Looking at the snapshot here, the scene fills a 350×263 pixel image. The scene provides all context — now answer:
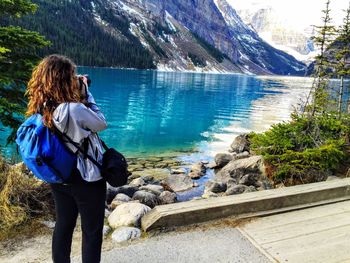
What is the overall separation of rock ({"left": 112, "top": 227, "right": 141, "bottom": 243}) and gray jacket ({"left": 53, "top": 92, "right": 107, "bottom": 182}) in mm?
1411

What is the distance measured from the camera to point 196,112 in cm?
4059

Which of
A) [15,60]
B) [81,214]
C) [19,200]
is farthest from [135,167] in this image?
[81,214]

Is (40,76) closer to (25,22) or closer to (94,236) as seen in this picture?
(94,236)

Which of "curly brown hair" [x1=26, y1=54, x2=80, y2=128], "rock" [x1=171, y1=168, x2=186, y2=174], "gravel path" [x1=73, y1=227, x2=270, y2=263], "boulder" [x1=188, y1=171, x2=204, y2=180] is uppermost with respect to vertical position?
"curly brown hair" [x1=26, y1=54, x2=80, y2=128]

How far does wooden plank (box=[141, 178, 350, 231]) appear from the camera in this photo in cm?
437

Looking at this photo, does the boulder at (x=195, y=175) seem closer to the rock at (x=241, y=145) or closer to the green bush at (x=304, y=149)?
the green bush at (x=304, y=149)

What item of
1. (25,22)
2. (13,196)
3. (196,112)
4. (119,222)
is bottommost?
(196,112)

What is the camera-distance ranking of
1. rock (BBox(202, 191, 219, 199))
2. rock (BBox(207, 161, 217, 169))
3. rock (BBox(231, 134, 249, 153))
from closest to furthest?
rock (BBox(202, 191, 219, 199)), rock (BBox(207, 161, 217, 169)), rock (BBox(231, 134, 249, 153))

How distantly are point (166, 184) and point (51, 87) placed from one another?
9909mm

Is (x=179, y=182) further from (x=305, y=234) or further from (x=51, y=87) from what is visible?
(x=51, y=87)

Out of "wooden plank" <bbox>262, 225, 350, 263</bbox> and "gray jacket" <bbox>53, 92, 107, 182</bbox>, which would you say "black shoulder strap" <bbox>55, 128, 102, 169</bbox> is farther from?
"wooden plank" <bbox>262, 225, 350, 263</bbox>

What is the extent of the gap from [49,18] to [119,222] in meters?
195

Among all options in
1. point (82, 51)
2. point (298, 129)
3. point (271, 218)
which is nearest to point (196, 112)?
point (298, 129)

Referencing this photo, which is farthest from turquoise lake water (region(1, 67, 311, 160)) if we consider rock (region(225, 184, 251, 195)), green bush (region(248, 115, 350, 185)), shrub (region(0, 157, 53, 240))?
shrub (region(0, 157, 53, 240))
